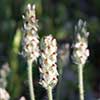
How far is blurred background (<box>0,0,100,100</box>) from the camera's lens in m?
2.17

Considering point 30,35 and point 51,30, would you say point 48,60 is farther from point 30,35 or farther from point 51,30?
point 51,30

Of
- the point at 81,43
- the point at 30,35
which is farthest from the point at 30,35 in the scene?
the point at 81,43

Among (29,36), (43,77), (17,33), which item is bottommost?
(43,77)

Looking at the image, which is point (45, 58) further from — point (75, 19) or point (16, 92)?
point (75, 19)

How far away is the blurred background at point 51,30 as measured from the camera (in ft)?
7.13

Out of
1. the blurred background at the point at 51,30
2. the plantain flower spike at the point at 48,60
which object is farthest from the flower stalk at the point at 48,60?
the blurred background at the point at 51,30

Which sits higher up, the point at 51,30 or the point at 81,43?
the point at 51,30

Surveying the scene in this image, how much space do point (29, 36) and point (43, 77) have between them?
0.11 meters

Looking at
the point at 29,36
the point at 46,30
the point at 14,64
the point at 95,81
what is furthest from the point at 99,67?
the point at 29,36

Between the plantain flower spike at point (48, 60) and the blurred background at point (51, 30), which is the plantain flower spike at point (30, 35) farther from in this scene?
the blurred background at point (51, 30)

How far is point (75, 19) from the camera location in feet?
9.34

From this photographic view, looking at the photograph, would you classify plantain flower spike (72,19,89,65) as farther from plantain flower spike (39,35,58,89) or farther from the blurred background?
the blurred background

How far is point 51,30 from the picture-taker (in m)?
2.64

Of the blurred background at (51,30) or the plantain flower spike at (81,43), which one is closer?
the plantain flower spike at (81,43)
